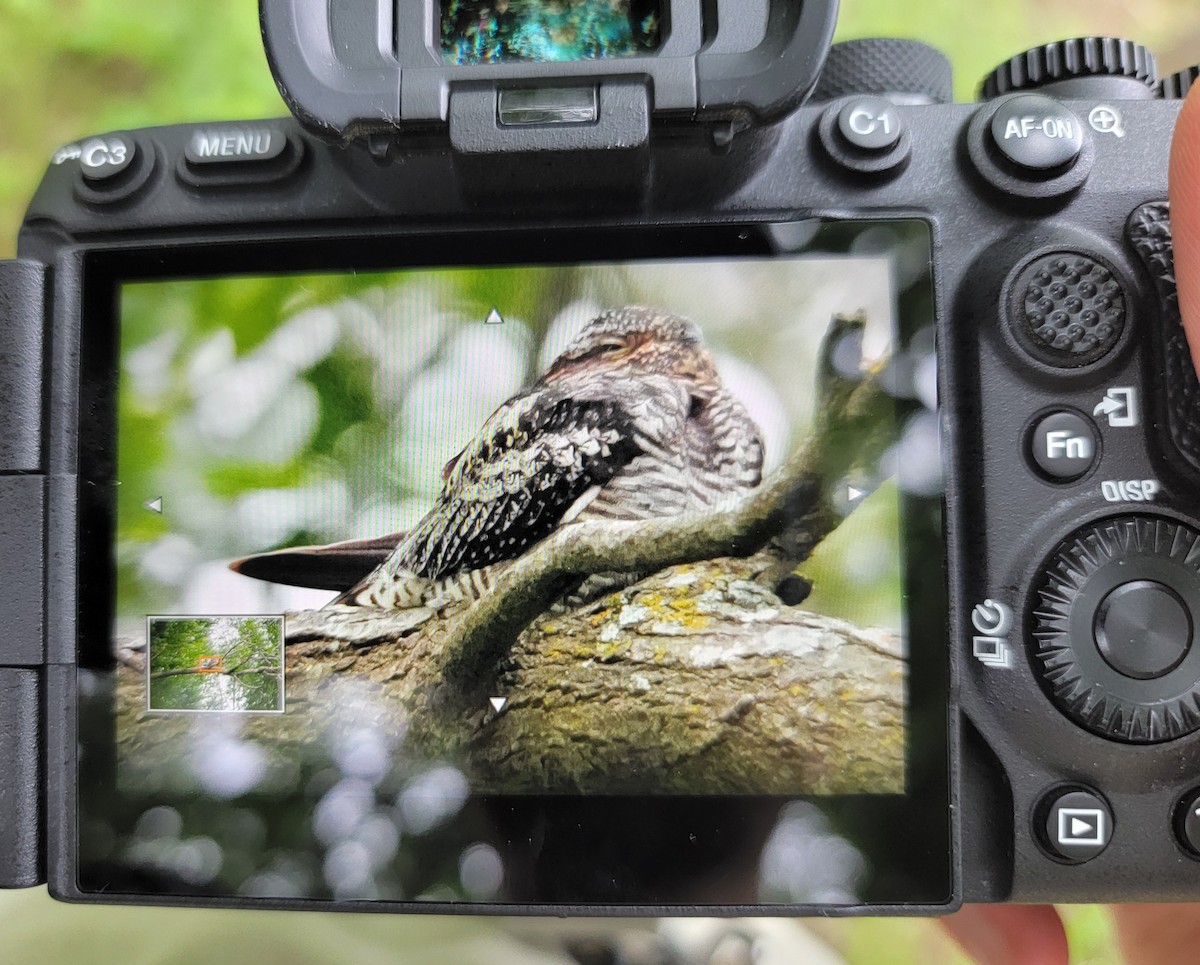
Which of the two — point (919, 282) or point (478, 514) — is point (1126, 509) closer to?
point (919, 282)

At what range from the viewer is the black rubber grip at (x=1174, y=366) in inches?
12.0

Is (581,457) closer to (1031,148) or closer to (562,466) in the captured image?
(562,466)

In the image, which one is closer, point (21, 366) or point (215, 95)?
point (21, 366)

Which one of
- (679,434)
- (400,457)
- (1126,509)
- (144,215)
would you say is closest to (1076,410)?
(1126,509)

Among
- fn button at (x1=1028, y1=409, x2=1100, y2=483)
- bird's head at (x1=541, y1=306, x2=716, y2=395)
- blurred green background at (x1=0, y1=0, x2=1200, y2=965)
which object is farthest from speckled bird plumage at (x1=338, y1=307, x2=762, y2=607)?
blurred green background at (x1=0, y1=0, x2=1200, y2=965)

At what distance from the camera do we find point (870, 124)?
0.32m

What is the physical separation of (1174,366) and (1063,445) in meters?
0.05

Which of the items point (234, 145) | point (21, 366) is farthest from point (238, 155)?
point (21, 366)

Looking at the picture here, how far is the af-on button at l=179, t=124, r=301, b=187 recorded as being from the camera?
0.34 metres

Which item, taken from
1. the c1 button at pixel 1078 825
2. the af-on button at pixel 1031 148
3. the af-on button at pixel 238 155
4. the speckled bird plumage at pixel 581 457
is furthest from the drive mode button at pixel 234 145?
the c1 button at pixel 1078 825

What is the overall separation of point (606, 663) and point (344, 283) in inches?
7.0

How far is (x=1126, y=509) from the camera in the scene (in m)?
0.31

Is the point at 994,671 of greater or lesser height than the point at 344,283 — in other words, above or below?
below

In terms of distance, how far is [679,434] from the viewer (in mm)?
333
